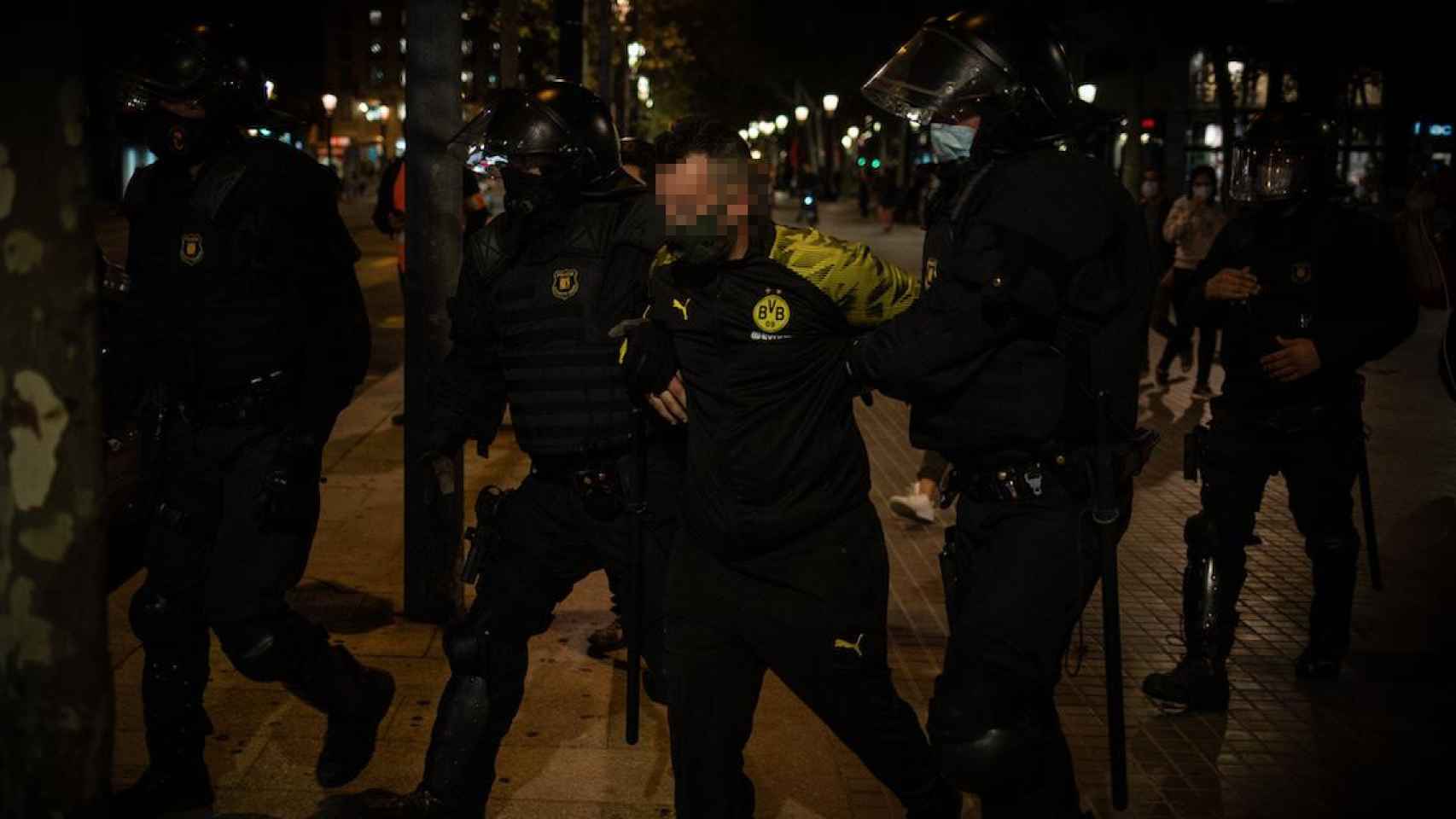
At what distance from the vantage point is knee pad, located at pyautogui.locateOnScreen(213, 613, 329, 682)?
4.54 metres

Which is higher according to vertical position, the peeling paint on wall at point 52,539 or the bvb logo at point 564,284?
the bvb logo at point 564,284

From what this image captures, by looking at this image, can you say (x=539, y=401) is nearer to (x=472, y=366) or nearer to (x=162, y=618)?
(x=472, y=366)

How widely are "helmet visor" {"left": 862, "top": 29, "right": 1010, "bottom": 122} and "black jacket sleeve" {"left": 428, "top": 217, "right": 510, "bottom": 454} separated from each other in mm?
1140

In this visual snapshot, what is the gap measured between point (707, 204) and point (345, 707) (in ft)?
6.85

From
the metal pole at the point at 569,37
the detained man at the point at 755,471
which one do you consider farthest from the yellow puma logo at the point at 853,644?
the metal pole at the point at 569,37

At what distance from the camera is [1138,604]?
731 cm

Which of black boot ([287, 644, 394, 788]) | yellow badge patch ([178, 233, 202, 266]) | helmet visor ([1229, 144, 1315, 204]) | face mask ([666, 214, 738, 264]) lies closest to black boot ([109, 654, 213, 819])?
black boot ([287, 644, 394, 788])

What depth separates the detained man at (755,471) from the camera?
3.68 meters

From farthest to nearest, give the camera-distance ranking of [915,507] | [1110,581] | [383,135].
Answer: [383,135]
[915,507]
[1110,581]

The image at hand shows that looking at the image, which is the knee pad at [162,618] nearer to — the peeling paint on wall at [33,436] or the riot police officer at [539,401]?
the riot police officer at [539,401]

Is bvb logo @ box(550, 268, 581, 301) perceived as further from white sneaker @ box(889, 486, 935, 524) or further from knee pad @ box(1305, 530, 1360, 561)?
white sneaker @ box(889, 486, 935, 524)

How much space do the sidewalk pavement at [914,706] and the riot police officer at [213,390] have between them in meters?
0.44

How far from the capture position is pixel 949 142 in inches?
170


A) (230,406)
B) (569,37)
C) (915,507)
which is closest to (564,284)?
(230,406)
